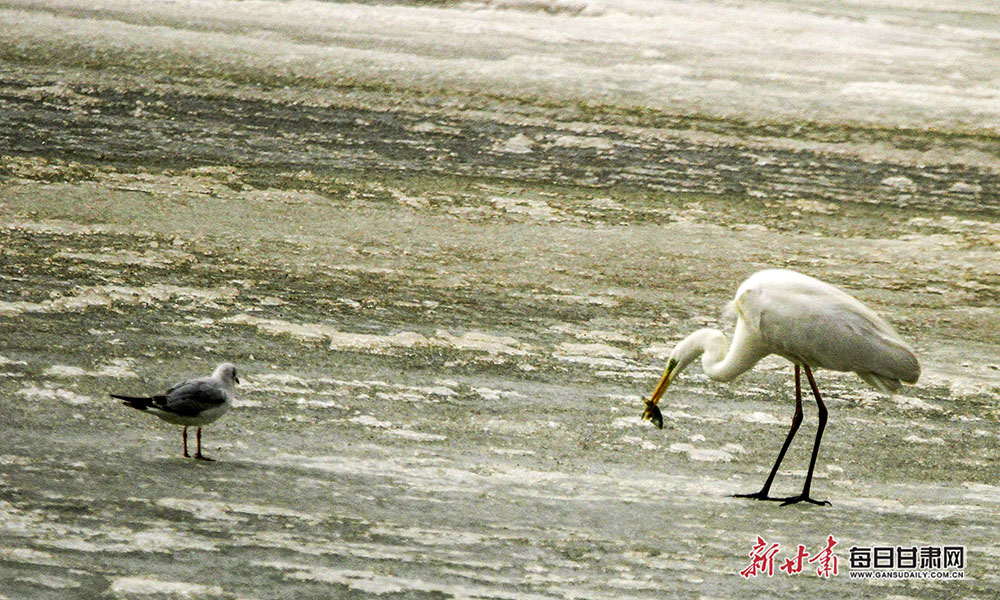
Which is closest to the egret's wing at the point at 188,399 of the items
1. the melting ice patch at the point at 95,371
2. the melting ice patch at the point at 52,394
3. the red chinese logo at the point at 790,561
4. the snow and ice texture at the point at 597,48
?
the melting ice patch at the point at 52,394

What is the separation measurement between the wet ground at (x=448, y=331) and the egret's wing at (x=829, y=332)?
0.56 metres

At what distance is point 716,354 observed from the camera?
232 inches

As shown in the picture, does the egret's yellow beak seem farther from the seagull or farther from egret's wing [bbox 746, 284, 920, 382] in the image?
the seagull

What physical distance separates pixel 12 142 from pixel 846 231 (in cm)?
650

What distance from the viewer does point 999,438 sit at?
6355 millimetres

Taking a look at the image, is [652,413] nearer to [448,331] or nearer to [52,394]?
[448,331]

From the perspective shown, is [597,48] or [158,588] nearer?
[158,588]

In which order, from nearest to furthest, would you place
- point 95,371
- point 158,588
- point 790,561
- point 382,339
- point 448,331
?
point 158,588 < point 790,561 < point 95,371 < point 382,339 < point 448,331

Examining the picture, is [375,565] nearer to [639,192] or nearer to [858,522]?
[858,522]

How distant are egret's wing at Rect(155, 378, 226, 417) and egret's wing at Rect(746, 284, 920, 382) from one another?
7.55 feet

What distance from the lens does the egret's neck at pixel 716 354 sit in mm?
5805

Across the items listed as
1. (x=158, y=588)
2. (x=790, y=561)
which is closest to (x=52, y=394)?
(x=158, y=588)

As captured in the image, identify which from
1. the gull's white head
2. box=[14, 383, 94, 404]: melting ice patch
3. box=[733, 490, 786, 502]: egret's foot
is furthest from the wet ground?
the gull's white head

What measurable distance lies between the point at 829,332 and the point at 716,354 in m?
0.60
